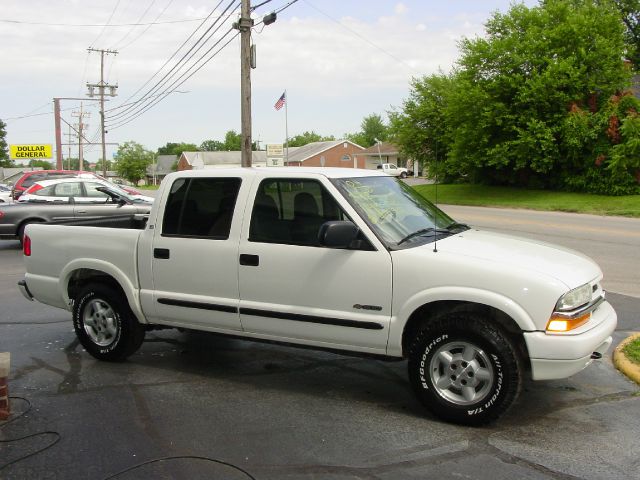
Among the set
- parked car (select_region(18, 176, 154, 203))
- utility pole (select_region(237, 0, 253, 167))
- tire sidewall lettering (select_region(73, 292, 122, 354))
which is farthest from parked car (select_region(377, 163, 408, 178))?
parked car (select_region(18, 176, 154, 203))

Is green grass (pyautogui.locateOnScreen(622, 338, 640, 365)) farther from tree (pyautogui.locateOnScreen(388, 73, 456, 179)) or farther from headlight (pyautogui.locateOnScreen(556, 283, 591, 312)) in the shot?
tree (pyautogui.locateOnScreen(388, 73, 456, 179))

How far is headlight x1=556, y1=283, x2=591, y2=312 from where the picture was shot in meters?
3.88

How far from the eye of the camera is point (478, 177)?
1431 inches

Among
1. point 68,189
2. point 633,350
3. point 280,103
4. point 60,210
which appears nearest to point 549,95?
point 280,103

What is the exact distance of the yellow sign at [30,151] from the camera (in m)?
70.2

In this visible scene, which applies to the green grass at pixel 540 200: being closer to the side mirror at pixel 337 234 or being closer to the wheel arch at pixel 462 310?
the wheel arch at pixel 462 310

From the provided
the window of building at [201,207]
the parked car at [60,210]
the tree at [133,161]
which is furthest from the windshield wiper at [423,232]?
the tree at [133,161]

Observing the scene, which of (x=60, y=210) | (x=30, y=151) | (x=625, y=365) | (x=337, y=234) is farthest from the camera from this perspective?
(x=30, y=151)

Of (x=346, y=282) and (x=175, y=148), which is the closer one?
(x=346, y=282)

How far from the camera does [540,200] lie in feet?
94.2

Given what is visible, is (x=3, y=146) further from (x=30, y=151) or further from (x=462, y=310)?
(x=462, y=310)

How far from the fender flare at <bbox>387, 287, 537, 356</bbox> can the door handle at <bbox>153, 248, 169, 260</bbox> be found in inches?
81.6

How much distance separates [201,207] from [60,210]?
10507 mm

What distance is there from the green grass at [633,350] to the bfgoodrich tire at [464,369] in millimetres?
1987
